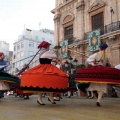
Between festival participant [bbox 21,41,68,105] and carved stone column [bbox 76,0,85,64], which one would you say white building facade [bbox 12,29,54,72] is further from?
festival participant [bbox 21,41,68,105]

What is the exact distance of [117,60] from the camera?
16172 mm

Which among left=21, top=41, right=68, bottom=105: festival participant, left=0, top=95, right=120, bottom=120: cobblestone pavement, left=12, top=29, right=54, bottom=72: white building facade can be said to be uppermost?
left=12, top=29, right=54, bottom=72: white building facade

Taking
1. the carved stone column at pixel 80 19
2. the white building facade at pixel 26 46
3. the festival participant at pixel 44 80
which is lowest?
the festival participant at pixel 44 80

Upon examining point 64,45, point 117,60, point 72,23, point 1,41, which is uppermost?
point 1,41

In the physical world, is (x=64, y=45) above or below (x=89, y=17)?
below

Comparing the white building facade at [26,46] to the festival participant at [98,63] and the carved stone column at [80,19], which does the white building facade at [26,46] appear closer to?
the carved stone column at [80,19]

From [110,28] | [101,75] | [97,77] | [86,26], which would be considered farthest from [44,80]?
[86,26]

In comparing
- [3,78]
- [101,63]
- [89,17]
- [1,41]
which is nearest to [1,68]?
[3,78]

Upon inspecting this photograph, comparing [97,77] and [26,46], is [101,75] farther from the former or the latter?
[26,46]

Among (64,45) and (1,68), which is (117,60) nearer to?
(64,45)

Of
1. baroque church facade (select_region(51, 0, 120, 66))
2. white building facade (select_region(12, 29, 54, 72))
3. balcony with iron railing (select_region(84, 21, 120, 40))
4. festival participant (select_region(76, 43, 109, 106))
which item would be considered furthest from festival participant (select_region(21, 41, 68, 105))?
white building facade (select_region(12, 29, 54, 72))

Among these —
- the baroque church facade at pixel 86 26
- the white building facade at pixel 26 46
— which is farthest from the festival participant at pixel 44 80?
the white building facade at pixel 26 46

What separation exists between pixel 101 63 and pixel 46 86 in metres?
1.77

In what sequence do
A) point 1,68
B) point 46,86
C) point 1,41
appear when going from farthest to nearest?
1. point 1,41
2. point 1,68
3. point 46,86
